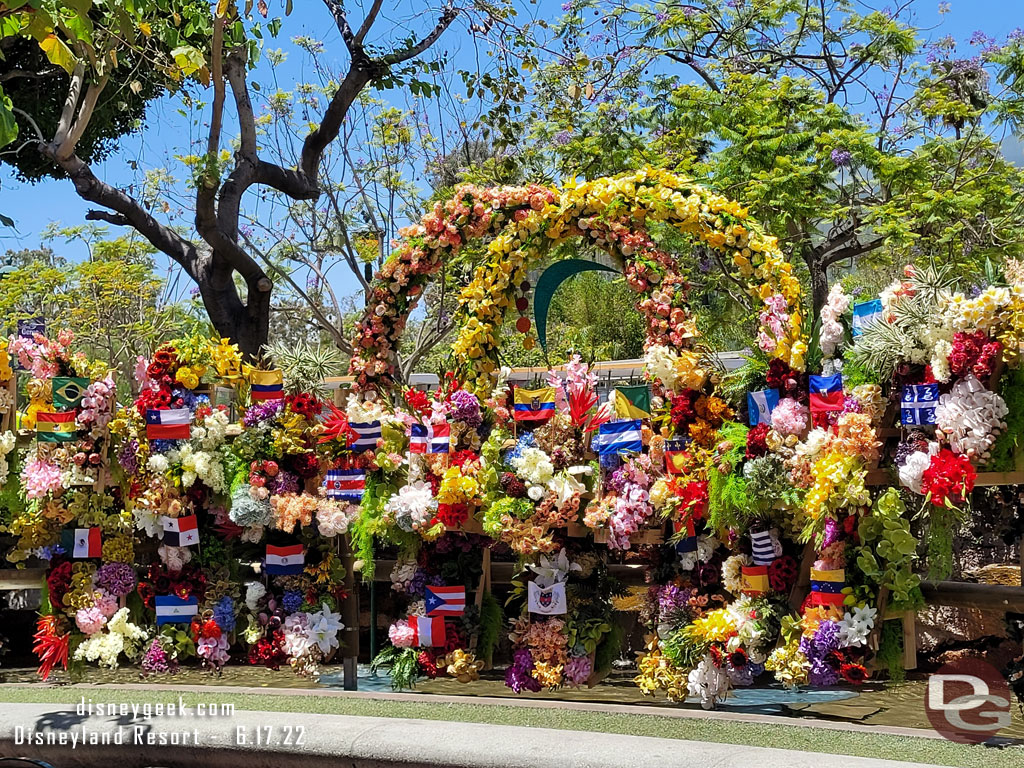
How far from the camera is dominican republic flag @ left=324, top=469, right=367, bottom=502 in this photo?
6.06 m

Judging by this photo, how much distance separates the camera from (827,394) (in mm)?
4961

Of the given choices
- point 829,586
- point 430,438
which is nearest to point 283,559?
point 430,438

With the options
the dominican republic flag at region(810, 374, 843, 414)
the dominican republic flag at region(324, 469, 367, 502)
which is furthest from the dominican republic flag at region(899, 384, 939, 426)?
the dominican republic flag at region(324, 469, 367, 502)

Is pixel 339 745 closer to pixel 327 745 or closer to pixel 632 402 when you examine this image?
pixel 327 745

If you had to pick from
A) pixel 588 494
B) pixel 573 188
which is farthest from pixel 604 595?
pixel 573 188

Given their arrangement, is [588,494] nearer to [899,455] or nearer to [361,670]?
[899,455]

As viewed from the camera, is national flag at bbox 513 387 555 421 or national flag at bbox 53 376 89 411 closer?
national flag at bbox 513 387 555 421

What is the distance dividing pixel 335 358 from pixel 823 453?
3285 millimetres

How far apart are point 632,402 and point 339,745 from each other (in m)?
2.28

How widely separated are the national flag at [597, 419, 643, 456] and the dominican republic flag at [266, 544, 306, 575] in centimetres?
207

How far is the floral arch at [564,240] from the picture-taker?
5488 mm

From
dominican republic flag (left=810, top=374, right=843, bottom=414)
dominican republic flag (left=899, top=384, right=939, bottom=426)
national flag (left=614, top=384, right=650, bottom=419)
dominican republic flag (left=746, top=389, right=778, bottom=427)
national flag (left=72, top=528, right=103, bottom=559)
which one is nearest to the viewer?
dominican republic flag (left=899, top=384, right=939, bottom=426)

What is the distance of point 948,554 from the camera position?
462 cm

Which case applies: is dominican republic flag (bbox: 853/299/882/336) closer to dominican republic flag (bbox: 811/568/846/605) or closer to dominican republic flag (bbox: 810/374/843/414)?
dominican republic flag (bbox: 810/374/843/414)
